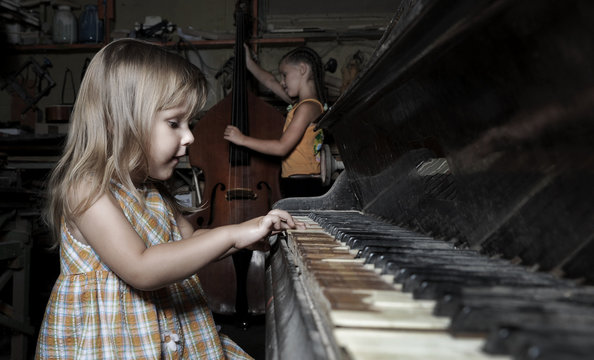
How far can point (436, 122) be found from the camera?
40.9 inches

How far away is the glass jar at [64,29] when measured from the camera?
5.13 meters

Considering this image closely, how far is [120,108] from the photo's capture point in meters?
1.27

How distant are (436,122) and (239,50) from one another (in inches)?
97.6

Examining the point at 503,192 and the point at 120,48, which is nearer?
the point at 503,192

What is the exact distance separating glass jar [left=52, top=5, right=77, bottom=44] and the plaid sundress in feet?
15.0

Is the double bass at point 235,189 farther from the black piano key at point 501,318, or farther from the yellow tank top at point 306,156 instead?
the black piano key at point 501,318

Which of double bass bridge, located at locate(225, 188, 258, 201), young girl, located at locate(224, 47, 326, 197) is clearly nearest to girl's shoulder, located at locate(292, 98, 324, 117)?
young girl, located at locate(224, 47, 326, 197)

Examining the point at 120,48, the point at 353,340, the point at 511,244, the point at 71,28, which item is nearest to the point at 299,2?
the point at 71,28

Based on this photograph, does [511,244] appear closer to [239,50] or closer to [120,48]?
[120,48]

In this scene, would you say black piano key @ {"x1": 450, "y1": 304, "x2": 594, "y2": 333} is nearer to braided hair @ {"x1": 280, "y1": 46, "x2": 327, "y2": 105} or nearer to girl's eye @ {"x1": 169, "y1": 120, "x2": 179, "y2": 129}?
girl's eye @ {"x1": 169, "y1": 120, "x2": 179, "y2": 129}

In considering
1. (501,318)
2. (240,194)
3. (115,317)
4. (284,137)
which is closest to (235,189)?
(240,194)

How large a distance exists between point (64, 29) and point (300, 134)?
11.8 feet

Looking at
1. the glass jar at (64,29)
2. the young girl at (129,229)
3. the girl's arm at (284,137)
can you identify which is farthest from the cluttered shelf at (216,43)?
the young girl at (129,229)

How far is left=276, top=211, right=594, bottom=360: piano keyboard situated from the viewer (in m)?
0.36
